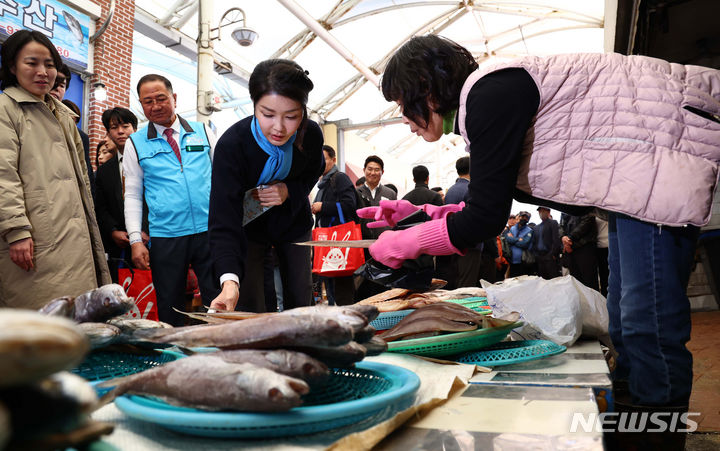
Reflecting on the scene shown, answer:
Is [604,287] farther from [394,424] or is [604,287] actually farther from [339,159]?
[339,159]

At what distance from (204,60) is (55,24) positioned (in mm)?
1937

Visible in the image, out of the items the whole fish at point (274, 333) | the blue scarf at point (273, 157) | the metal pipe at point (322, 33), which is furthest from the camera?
the metal pipe at point (322, 33)

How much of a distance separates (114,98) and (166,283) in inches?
230

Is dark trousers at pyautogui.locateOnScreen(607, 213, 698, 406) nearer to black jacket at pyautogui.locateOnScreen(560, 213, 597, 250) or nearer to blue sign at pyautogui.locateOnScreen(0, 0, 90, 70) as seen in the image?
black jacket at pyautogui.locateOnScreen(560, 213, 597, 250)

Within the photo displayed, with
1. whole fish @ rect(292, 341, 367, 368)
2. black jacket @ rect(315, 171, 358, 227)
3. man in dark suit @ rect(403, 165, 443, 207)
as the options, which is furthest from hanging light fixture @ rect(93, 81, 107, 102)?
whole fish @ rect(292, 341, 367, 368)

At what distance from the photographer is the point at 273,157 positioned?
7.45ft

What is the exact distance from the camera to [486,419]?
0.85 m

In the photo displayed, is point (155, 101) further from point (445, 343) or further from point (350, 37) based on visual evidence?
point (350, 37)

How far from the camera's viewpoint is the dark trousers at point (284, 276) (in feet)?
7.98

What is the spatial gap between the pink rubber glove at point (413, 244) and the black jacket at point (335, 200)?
3.12 metres

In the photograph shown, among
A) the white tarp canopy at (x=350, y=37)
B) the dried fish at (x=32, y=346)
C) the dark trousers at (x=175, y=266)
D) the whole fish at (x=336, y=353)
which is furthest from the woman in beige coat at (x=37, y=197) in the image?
the white tarp canopy at (x=350, y=37)

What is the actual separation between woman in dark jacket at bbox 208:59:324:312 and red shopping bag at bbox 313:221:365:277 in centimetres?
168

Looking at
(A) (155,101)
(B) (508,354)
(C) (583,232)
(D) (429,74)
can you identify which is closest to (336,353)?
(B) (508,354)
